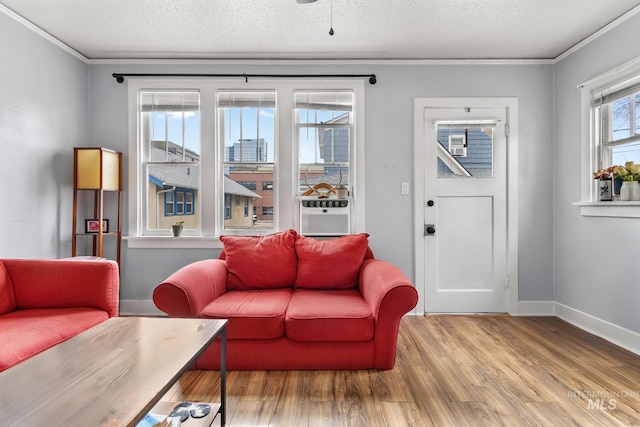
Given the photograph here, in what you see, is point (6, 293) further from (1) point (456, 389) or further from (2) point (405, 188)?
(2) point (405, 188)

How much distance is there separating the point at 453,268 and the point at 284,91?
2.41m

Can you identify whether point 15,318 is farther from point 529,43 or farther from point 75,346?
point 529,43

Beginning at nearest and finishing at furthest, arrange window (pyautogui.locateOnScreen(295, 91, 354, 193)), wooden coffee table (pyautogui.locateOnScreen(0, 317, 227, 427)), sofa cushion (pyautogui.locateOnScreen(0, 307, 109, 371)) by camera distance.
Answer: wooden coffee table (pyautogui.locateOnScreen(0, 317, 227, 427)) < sofa cushion (pyautogui.locateOnScreen(0, 307, 109, 371)) < window (pyautogui.locateOnScreen(295, 91, 354, 193))

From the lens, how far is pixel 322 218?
3.29 meters

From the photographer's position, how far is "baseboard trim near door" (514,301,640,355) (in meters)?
2.50

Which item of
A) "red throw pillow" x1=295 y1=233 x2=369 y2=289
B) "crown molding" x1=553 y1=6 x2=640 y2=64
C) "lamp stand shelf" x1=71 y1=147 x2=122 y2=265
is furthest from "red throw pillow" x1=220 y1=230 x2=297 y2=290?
"crown molding" x1=553 y1=6 x2=640 y2=64

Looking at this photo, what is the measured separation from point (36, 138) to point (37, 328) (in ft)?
5.84

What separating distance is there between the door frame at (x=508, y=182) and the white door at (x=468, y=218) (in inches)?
1.5

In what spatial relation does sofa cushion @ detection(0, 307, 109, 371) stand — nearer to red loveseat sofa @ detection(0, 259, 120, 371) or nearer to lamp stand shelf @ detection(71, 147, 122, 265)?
red loveseat sofa @ detection(0, 259, 120, 371)

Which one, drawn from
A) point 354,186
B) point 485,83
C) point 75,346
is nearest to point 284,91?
point 354,186

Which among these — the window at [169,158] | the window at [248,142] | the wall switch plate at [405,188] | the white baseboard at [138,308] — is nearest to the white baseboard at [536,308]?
the wall switch plate at [405,188]

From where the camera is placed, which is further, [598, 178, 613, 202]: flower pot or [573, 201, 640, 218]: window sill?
[598, 178, 613, 202]: flower pot

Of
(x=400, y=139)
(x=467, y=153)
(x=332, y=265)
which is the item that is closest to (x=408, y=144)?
(x=400, y=139)

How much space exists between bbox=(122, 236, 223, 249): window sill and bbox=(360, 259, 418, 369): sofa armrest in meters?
1.76
